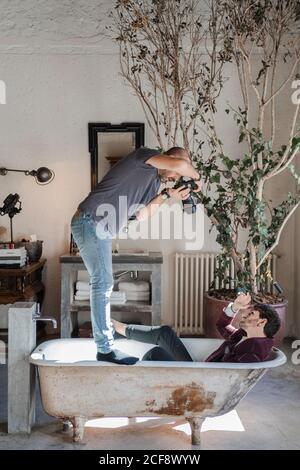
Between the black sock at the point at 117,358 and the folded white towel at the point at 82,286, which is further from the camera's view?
the folded white towel at the point at 82,286

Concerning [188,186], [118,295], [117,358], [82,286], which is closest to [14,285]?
[82,286]

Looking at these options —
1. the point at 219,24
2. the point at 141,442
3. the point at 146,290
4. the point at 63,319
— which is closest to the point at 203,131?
the point at 219,24

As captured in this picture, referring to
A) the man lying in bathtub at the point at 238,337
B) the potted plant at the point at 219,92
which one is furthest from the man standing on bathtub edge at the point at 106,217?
the potted plant at the point at 219,92

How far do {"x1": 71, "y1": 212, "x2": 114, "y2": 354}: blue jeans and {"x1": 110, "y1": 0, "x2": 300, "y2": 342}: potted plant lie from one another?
1.15 m

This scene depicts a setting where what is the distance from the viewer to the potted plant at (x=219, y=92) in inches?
138

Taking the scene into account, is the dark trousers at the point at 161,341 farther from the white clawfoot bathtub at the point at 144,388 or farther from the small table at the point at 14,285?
the small table at the point at 14,285

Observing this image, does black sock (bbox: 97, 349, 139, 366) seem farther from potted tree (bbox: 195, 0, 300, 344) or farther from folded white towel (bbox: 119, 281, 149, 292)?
folded white towel (bbox: 119, 281, 149, 292)

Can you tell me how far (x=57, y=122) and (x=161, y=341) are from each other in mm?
2569

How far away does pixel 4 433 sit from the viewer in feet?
8.05

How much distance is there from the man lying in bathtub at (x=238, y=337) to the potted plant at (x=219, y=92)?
42.3 inches

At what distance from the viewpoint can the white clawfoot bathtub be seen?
225 centimetres

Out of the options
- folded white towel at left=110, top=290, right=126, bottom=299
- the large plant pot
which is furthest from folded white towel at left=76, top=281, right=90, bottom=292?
the large plant pot

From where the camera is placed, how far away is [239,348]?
237cm
